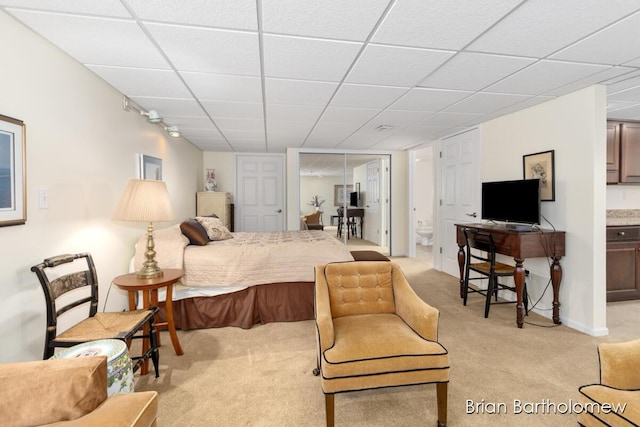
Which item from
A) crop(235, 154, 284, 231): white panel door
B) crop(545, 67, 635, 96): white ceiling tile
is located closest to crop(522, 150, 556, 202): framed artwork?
crop(545, 67, 635, 96): white ceiling tile

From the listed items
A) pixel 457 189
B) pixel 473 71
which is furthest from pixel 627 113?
pixel 473 71

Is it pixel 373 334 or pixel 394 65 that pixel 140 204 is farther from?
pixel 394 65

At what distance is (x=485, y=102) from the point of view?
10.2 ft

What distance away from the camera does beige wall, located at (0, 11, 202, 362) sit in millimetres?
1636

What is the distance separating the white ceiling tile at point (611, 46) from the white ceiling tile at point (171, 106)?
3212 millimetres

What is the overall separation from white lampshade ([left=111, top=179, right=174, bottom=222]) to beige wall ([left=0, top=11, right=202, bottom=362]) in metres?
0.33

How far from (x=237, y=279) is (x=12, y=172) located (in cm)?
177

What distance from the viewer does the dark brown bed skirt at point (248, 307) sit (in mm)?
2818

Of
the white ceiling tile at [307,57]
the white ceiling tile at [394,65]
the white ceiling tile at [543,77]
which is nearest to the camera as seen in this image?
the white ceiling tile at [307,57]

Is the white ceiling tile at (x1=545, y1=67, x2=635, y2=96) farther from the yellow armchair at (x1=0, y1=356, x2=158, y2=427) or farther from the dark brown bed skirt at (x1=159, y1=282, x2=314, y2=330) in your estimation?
the yellow armchair at (x1=0, y1=356, x2=158, y2=427)

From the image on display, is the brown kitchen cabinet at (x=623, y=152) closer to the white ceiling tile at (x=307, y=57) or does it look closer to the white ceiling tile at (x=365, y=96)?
the white ceiling tile at (x=365, y=96)

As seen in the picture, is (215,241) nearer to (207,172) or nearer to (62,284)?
(62,284)

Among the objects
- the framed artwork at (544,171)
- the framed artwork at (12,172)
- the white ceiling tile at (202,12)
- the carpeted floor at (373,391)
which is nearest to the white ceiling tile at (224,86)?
the white ceiling tile at (202,12)


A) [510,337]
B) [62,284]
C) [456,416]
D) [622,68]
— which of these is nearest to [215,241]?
[62,284]
